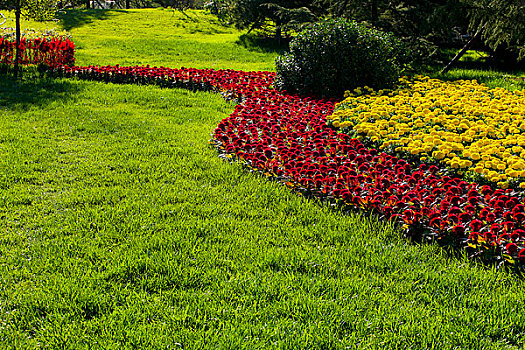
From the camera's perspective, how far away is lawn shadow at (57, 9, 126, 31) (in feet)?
77.5

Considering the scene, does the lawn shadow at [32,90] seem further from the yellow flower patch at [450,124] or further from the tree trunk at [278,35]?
the tree trunk at [278,35]

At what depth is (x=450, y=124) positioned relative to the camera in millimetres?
6320

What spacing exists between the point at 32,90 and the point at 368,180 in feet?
24.4

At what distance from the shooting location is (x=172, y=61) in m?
15.3

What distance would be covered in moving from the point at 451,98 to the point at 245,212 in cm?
489

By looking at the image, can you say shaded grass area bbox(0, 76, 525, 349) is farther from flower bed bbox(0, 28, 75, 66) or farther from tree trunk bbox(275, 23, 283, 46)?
tree trunk bbox(275, 23, 283, 46)

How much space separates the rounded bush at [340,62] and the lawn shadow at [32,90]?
4538 millimetres

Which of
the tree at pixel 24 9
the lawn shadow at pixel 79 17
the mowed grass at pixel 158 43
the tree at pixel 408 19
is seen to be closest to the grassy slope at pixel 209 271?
the tree at pixel 24 9

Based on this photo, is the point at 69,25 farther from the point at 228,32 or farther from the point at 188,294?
the point at 188,294

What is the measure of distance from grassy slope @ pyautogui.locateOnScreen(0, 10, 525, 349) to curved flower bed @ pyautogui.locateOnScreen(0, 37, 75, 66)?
665 centimetres

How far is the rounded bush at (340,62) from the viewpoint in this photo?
9.10 m

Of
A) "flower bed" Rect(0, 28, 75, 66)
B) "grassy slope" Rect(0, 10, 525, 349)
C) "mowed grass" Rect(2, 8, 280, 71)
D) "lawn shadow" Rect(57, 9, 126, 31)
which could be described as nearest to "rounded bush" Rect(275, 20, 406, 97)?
"grassy slope" Rect(0, 10, 525, 349)

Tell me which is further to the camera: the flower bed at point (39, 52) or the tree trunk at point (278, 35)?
the tree trunk at point (278, 35)

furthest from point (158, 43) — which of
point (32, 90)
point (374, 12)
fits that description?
point (32, 90)
